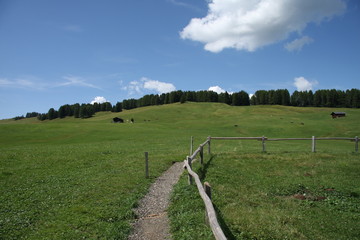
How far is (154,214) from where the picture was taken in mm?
9055

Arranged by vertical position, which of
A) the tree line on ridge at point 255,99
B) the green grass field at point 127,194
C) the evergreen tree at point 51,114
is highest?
the tree line on ridge at point 255,99

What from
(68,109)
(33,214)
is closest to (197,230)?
(33,214)

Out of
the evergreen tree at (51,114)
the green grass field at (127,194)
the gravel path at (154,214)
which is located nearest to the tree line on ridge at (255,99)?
the evergreen tree at (51,114)

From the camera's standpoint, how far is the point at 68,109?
188875 mm

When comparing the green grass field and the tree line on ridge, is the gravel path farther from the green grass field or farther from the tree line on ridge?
the tree line on ridge

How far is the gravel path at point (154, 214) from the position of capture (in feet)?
24.4

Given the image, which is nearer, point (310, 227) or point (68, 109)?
point (310, 227)

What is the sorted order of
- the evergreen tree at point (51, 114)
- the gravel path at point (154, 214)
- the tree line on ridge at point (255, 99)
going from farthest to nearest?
1. the evergreen tree at point (51, 114)
2. the tree line on ridge at point (255, 99)
3. the gravel path at point (154, 214)

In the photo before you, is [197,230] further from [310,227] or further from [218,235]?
[310,227]

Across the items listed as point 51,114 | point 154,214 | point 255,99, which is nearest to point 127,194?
point 154,214

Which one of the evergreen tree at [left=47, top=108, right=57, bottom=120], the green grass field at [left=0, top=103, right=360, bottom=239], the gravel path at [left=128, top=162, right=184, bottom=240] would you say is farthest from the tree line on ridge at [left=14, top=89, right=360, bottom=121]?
the gravel path at [left=128, top=162, right=184, bottom=240]

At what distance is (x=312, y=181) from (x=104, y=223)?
40.2ft

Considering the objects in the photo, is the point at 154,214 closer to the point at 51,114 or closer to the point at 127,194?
the point at 127,194

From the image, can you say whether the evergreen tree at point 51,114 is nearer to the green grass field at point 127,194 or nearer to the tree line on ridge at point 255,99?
the tree line on ridge at point 255,99
